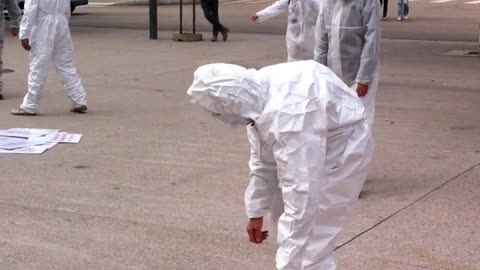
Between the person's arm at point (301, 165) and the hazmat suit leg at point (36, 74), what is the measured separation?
630 cm

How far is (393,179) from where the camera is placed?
674cm

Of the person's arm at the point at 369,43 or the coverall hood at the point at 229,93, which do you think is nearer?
the coverall hood at the point at 229,93

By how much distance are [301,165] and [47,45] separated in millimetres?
6419

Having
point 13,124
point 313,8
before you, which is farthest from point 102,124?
point 313,8

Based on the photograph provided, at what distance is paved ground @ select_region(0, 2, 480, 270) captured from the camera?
16.6 ft

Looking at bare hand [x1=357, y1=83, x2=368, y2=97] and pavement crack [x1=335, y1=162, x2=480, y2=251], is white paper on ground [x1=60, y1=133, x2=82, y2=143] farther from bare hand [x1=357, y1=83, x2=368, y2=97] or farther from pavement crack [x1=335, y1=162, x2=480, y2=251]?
pavement crack [x1=335, y1=162, x2=480, y2=251]

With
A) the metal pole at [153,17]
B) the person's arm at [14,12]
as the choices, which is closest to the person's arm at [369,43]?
the person's arm at [14,12]

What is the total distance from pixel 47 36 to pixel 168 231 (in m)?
4.36

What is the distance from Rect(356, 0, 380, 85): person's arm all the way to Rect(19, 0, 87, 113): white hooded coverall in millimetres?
4405

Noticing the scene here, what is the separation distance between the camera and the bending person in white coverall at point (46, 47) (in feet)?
30.1

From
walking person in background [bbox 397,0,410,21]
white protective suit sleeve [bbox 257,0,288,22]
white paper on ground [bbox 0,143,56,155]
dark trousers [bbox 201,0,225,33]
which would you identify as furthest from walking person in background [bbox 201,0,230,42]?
white paper on ground [bbox 0,143,56,155]

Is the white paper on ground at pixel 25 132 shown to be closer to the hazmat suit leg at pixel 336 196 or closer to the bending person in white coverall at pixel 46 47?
the bending person in white coverall at pixel 46 47

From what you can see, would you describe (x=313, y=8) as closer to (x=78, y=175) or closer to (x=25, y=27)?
(x=78, y=175)

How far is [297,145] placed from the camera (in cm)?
333
